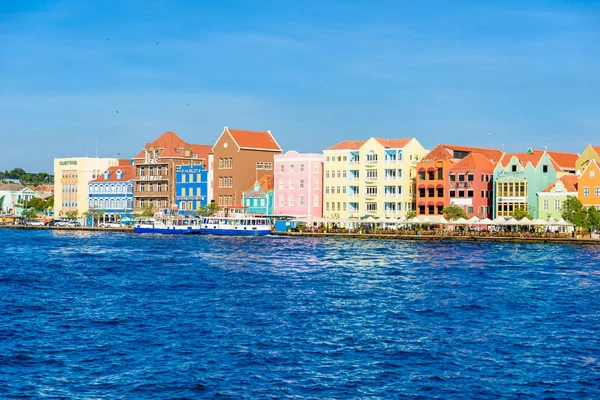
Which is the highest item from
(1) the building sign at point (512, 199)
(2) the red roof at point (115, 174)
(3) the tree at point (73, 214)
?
(2) the red roof at point (115, 174)

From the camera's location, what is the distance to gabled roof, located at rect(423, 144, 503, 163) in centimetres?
10631

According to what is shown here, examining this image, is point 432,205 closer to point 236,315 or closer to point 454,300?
point 454,300

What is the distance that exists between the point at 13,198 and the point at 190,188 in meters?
71.8

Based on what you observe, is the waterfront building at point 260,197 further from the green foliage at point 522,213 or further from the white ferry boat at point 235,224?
the green foliage at point 522,213

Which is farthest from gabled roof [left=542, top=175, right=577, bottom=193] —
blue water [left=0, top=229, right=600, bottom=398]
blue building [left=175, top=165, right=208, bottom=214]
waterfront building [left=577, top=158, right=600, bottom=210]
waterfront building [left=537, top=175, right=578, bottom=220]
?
blue building [left=175, top=165, right=208, bottom=214]

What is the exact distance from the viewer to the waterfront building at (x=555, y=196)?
96144mm

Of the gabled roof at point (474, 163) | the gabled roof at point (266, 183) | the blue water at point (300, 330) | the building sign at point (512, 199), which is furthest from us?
the gabled roof at point (266, 183)

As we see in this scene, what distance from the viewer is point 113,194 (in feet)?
474

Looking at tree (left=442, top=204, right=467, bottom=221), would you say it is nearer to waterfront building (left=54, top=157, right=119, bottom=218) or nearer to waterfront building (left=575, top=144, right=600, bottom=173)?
waterfront building (left=575, top=144, right=600, bottom=173)

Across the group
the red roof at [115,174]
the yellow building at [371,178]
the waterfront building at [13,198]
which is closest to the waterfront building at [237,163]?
the yellow building at [371,178]

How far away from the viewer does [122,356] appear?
93.6 feet

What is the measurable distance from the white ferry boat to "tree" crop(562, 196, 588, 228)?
38.3 m

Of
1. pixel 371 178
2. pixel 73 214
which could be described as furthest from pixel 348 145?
pixel 73 214

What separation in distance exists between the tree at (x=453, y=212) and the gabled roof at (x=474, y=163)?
Answer: 551cm
